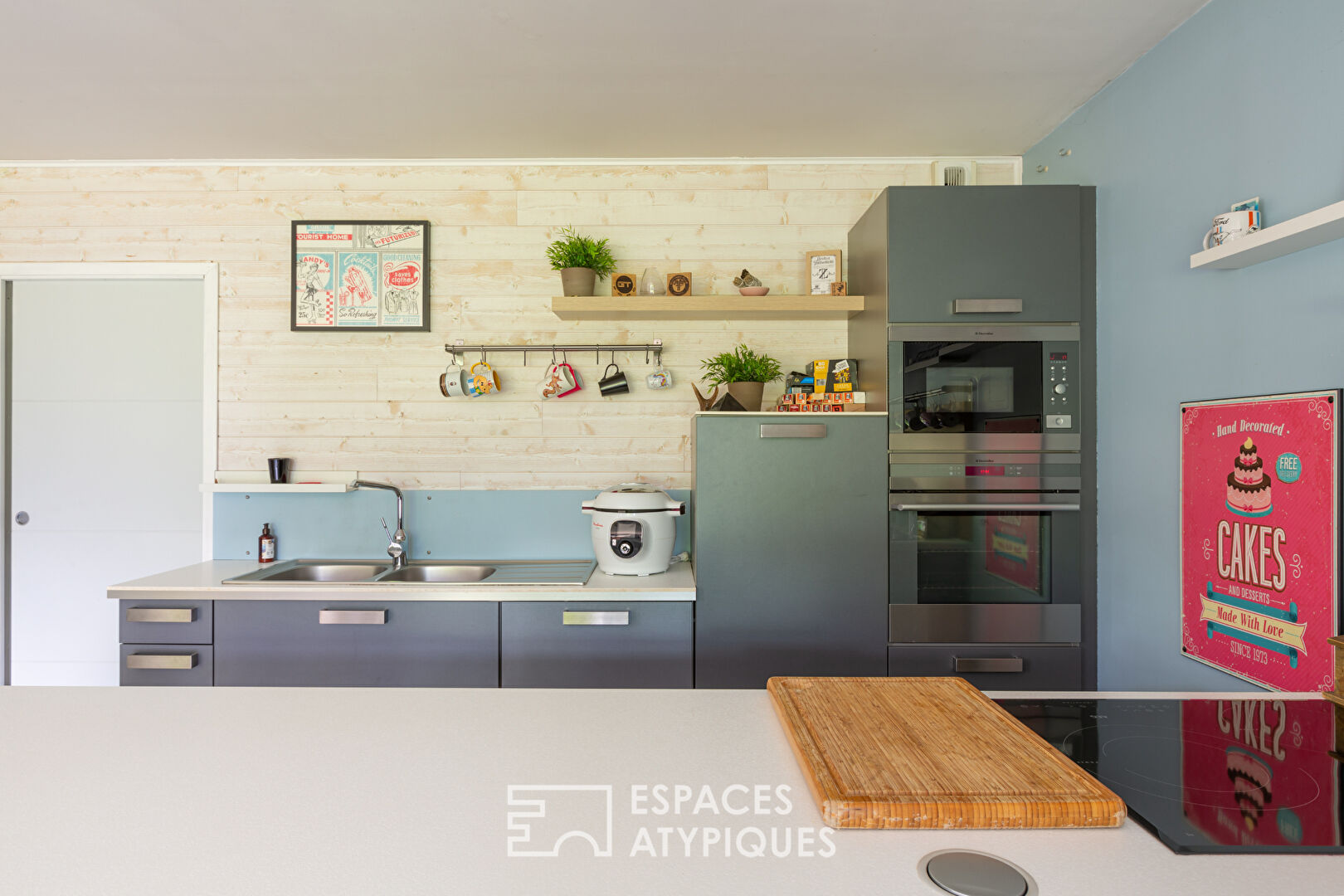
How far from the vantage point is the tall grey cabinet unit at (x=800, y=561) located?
8.05 ft

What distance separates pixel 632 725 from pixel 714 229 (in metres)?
2.27

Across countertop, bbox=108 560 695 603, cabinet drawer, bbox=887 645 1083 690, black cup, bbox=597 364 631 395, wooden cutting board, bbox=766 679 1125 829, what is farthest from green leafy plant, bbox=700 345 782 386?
wooden cutting board, bbox=766 679 1125 829

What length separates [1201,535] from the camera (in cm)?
193

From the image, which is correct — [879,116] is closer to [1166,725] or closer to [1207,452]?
[1207,452]

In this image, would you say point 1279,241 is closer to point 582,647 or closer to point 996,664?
point 996,664

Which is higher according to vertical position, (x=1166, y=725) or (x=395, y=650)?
(x=1166, y=725)

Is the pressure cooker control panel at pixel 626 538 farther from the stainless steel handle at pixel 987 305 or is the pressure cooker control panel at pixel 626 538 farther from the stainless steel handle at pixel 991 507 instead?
the stainless steel handle at pixel 987 305

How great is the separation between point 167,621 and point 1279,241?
3.20 m

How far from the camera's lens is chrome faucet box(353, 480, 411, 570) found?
9.53ft

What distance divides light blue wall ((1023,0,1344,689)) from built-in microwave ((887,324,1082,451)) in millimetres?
126

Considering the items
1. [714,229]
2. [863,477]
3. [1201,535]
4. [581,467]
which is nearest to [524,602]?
[581,467]

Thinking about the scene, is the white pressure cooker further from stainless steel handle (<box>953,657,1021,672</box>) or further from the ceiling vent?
the ceiling vent

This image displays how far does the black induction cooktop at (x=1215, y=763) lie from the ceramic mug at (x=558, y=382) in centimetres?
205

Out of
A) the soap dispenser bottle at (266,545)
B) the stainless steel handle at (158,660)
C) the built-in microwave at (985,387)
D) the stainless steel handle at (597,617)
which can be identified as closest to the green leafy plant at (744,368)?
the built-in microwave at (985,387)
